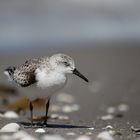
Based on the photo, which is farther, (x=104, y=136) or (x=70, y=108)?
(x=70, y=108)

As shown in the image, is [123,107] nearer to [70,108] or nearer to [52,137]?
[70,108]

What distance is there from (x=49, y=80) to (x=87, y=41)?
8647 mm

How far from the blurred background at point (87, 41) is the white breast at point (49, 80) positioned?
1817 millimetres

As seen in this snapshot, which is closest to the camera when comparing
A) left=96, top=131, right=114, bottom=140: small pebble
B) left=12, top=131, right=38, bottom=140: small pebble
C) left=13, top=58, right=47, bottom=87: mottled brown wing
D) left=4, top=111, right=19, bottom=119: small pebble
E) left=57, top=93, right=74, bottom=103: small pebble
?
left=12, top=131, right=38, bottom=140: small pebble

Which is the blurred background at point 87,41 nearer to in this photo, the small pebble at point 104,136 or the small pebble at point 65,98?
the small pebble at point 65,98

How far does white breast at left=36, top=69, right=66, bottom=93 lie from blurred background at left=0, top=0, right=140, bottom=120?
71.5 inches

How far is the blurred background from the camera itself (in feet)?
45.9

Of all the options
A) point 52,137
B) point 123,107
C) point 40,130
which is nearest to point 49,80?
point 40,130

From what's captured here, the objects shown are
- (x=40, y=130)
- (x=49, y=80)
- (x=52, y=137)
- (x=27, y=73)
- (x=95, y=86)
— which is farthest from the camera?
(x=95, y=86)

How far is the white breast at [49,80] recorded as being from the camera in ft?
33.6

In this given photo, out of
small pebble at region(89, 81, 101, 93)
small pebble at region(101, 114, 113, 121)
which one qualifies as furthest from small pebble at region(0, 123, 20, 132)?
small pebble at region(89, 81, 101, 93)

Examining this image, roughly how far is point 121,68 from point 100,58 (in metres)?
0.99

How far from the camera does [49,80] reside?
1026cm

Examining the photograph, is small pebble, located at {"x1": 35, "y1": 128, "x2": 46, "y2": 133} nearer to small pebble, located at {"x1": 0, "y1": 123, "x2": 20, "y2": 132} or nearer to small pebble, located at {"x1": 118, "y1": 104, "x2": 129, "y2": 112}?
small pebble, located at {"x1": 0, "y1": 123, "x2": 20, "y2": 132}
